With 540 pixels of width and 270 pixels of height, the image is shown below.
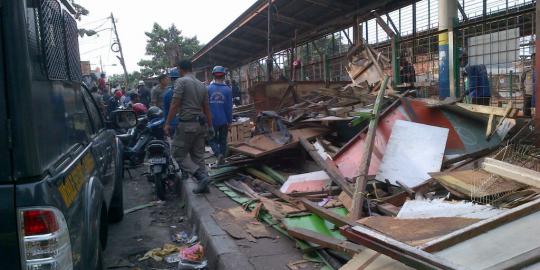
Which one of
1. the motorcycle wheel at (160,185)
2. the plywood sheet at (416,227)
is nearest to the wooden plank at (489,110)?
the plywood sheet at (416,227)

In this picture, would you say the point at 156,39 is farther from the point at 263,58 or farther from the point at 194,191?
the point at 194,191

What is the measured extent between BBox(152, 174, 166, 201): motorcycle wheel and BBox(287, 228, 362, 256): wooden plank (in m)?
3.05

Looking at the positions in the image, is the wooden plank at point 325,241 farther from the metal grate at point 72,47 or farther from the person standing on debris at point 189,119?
the person standing on debris at point 189,119

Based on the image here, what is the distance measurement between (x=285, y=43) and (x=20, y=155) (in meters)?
17.2

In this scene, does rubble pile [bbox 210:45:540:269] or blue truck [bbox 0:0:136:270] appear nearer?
blue truck [bbox 0:0:136:270]

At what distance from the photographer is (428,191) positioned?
15.2 feet

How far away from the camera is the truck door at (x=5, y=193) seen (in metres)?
1.91

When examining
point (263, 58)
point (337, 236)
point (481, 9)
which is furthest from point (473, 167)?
point (263, 58)

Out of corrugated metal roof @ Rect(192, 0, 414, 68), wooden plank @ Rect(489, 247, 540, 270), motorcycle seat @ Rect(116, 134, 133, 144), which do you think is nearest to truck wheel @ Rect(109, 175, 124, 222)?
motorcycle seat @ Rect(116, 134, 133, 144)

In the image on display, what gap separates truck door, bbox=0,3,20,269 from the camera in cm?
191

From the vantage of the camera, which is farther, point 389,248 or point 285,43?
point 285,43

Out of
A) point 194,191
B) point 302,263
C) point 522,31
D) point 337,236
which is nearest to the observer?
point 302,263

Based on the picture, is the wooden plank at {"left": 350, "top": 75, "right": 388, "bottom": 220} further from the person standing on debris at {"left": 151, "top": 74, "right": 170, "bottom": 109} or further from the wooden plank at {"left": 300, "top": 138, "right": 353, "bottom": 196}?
the person standing on debris at {"left": 151, "top": 74, "right": 170, "bottom": 109}

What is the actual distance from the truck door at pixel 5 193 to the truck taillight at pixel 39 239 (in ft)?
0.11
